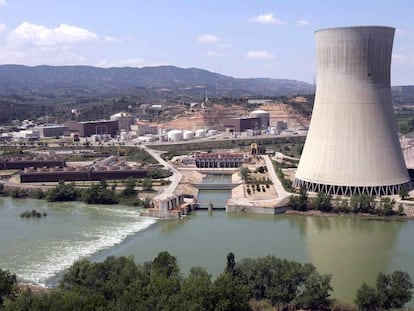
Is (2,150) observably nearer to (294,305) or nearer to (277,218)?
(277,218)

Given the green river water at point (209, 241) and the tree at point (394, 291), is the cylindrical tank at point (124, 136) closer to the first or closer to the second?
the green river water at point (209, 241)

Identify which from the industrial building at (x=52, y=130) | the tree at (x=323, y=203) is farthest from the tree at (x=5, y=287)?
the industrial building at (x=52, y=130)

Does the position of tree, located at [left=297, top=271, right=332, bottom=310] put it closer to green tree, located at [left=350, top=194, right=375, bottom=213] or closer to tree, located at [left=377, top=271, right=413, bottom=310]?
tree, located at [left=377, top=271, right=413, bottom=310]

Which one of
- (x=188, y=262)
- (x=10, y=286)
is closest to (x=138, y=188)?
(x=188, y=262)

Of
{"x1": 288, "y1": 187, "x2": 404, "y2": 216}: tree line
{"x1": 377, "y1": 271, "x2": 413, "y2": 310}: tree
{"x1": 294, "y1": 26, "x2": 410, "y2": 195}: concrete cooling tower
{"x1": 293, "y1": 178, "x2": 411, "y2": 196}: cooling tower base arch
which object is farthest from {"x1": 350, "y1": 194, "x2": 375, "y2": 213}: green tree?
Answer: {"x1": 377, "y1": 271, "x2": 413, "y2": 310}: tree

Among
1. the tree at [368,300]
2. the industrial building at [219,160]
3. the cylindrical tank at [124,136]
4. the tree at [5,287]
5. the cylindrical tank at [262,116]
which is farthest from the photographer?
the cylindrical tank at [262,116]

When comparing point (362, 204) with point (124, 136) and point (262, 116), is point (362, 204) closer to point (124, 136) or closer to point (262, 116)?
point (124, 136)

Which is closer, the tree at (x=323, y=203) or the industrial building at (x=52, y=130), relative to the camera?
the tree at (x=323, y=203)
